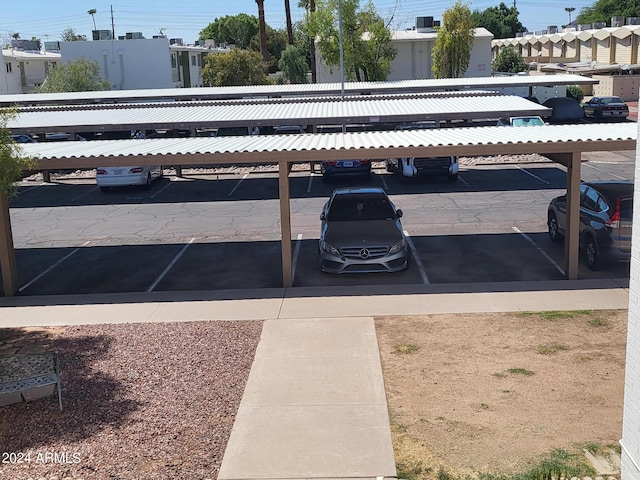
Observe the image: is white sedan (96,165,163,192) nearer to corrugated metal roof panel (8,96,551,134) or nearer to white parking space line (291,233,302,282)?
corrugated metal roof panel (8,96,551,134)

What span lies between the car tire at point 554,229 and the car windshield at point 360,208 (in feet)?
12.5

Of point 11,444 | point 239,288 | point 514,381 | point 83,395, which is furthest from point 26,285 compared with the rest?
point 514,381

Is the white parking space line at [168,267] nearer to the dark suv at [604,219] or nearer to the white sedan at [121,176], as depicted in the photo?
the white sedan at [121,176]

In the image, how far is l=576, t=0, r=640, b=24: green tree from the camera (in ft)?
331

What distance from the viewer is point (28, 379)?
9766 mm

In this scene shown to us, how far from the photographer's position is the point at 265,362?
36.6ft

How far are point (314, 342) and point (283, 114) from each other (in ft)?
52.9

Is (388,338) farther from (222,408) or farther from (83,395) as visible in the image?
(83,395)

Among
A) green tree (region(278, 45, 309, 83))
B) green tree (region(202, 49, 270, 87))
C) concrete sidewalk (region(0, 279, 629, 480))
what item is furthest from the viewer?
green tree (region(278, 45, 309, 83))

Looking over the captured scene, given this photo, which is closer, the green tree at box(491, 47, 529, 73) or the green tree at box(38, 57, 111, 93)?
the green tree at box(38, 57, 111, 93)

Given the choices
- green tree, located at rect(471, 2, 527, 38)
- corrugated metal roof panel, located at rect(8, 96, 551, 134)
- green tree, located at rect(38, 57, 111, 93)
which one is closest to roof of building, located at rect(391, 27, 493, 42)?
green tree, located at rect(38, 57, 111, 93)

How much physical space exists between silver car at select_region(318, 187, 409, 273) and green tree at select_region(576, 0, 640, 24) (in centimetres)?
9277

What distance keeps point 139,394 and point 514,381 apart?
472cm

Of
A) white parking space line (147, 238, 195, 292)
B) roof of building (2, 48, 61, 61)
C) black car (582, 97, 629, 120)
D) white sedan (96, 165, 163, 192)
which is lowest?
white parking space line (147, 238, 195, 292)
